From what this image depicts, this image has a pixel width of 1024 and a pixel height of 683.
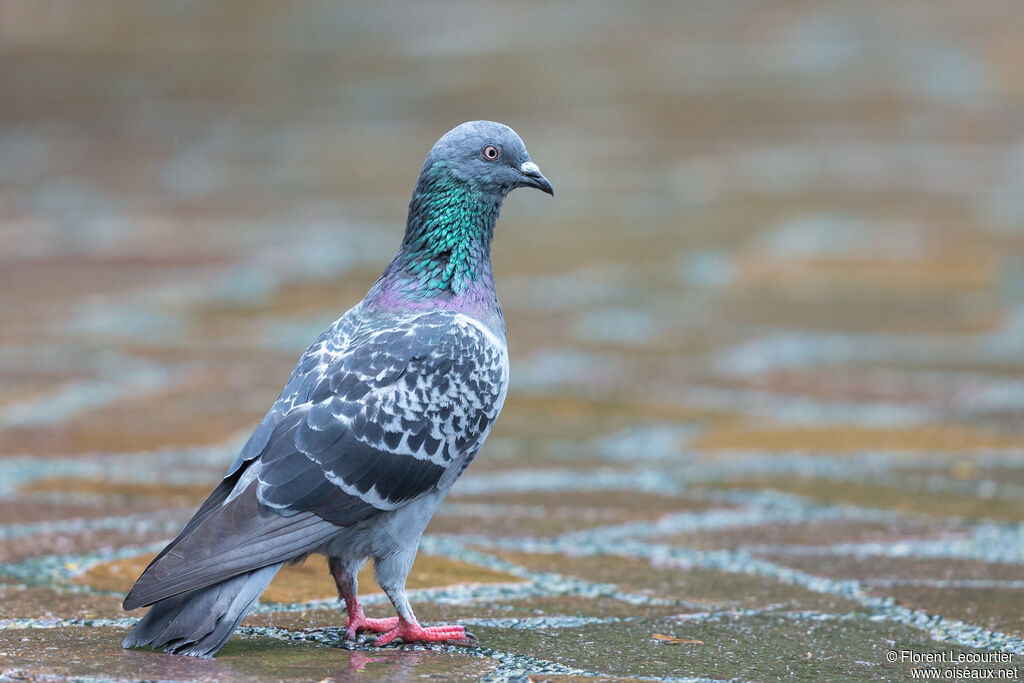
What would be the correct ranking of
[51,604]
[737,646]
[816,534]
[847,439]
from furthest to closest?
[847,439]
[816,534]
[51,604]
[737,646]

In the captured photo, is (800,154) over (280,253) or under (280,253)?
over

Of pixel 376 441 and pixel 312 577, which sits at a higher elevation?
pixel 376 441

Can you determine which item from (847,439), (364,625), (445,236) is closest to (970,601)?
(364,625)

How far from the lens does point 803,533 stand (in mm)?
4922

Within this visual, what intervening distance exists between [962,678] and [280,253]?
26.2ft

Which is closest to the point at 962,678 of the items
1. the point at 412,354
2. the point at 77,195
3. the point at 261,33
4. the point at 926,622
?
the point at 926,622

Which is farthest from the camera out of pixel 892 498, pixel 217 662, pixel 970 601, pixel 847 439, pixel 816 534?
pixel 847 439

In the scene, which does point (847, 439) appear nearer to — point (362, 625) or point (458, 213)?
point (458, 213)

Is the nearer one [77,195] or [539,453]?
[539,453]

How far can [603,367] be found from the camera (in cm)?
757

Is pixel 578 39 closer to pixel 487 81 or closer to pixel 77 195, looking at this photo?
pixel 487 81

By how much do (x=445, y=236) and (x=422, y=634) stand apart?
120 cm

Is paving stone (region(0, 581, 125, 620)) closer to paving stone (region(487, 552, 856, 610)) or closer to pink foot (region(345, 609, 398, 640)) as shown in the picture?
pink foot (region(345, 609, 398, 640))

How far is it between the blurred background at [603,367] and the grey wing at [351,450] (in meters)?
0.26
